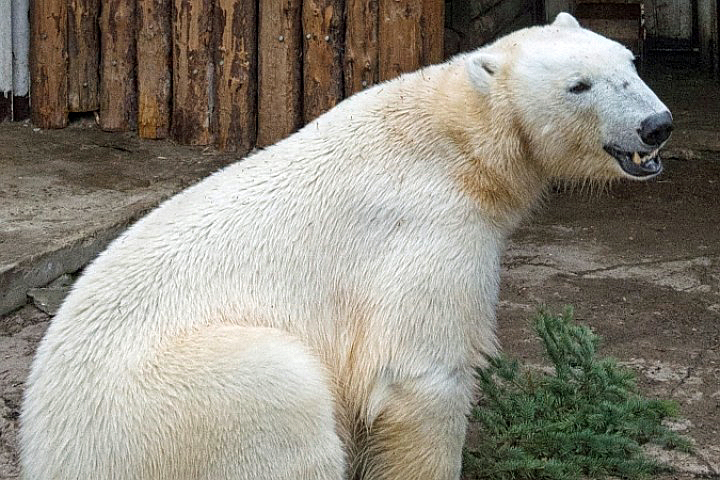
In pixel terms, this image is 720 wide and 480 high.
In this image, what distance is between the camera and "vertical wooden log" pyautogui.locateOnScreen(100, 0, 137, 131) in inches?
275

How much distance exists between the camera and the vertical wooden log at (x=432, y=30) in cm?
659

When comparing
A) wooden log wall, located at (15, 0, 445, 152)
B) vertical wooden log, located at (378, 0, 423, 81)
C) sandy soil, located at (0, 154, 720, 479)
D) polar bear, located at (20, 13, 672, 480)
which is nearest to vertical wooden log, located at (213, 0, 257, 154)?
wooden log wall, located at (15, 0, 445, 152)

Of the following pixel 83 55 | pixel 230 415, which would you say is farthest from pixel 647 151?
pixel 83 55

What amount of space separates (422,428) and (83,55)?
178 inches

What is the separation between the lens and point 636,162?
337 cm

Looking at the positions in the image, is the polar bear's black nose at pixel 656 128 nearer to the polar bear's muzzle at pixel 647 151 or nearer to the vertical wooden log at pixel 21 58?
the polar bear's muzzle at pixel 647 151

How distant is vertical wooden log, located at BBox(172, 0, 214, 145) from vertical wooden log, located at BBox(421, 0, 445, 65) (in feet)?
4.11

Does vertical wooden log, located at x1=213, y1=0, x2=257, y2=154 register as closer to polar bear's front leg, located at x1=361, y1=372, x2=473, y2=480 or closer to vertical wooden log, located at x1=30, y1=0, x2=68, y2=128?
vertical wooden log, located at x1=30, y1=0, x2=68, y2=128

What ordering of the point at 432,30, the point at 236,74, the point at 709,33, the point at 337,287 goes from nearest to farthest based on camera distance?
the point at 337,287 → the point at 432,30 → the point at 236,74 → the point at 709,33

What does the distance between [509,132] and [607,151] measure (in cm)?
29

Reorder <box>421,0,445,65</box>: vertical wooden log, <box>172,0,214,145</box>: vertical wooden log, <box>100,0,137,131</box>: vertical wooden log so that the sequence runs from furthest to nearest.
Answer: <box>100,0,137,131</box>: vertical wooden log → <box>172,0,214,145</box>: vertical wooden log → <box>421,0,445,65</box>: vertical wooden log

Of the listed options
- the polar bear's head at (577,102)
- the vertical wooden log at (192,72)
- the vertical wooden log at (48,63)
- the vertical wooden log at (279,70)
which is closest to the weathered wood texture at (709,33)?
the vertical wooden log at (279,70)

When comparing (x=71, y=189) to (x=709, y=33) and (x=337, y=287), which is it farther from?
(x=709, y=33)

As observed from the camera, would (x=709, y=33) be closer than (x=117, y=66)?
No
